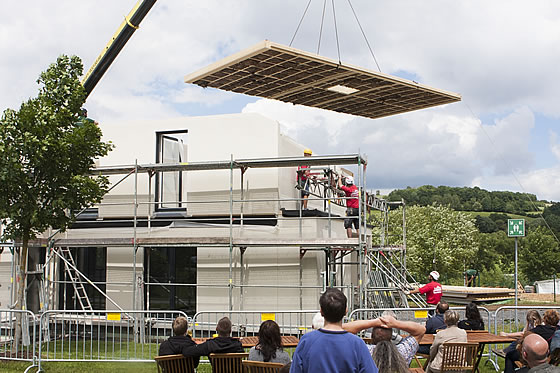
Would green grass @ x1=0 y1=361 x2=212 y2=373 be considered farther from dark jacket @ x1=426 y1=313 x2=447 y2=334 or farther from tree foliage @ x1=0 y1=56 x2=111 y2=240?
dark jacket @ x1=426 y1=313 x2=447 y2=334

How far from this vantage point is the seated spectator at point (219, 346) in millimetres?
6895

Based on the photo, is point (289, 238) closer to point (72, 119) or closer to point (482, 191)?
point (72, 119)

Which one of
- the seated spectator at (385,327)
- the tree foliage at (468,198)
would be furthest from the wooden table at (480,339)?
the tree foliage at (468,198)

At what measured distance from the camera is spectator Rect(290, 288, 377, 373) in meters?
3.67

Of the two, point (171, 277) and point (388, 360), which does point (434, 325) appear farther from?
point (171, 277)

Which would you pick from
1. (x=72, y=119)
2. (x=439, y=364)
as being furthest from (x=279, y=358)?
(x=72, y=119)

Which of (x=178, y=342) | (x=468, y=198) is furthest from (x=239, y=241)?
(x=468, y=198)

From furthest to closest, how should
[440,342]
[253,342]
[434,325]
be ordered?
1. [434,325]
2. [253,342]
3. [440,342]

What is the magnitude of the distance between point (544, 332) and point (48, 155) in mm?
10215

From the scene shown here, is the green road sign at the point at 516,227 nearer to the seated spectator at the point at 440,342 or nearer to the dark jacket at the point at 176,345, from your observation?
the seated spectator at the point at 440,342

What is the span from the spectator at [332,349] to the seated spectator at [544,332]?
413cm

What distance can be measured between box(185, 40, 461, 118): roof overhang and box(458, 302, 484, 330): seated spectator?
505 cm

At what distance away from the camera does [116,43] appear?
59.3ft

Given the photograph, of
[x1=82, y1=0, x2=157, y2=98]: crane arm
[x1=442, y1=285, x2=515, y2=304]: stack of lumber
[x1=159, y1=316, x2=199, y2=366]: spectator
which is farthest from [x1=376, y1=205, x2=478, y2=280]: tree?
[x1=159, y1=316, x2=199, y2=366]: spectator
